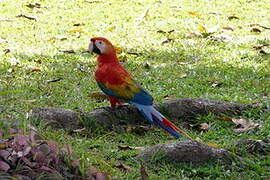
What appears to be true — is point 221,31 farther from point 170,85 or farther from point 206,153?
point 206,153

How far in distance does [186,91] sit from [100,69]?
3.98ft

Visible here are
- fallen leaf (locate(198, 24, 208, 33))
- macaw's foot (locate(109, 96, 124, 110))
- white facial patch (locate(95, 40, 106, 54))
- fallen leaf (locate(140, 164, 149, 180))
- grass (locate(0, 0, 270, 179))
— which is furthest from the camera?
fallen leaf (locate(198, 24, 208, 33))

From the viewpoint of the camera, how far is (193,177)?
380cm

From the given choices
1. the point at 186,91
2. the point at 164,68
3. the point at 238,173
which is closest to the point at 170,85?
the point at 186,91

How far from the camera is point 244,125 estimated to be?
15.5ft

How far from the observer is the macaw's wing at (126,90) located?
477cm

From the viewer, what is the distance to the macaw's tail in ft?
14.8

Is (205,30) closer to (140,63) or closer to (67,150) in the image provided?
(140,63)

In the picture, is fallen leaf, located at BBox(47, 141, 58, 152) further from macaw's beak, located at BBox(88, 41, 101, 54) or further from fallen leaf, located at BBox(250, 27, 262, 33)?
fallen leaf, located at BBox(250, 27, 262, 33)

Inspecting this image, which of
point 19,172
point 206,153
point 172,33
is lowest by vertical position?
point 172,33

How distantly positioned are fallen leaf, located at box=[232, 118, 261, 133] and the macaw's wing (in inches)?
29.6

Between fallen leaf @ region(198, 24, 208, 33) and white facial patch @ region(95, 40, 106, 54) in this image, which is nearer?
white facial patch @ region(95, 40, 106, 54)

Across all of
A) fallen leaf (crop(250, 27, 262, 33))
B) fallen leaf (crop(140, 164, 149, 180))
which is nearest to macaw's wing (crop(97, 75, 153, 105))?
fallen leaf (crop(140, 164, 149, 180))

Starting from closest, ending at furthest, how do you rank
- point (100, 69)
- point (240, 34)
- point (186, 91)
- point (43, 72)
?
point (100, 69) < point (186, 91) < point (43, 72) < point (240, 34)
